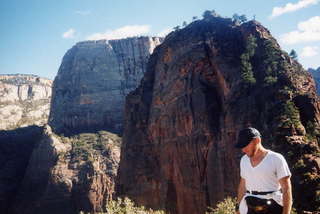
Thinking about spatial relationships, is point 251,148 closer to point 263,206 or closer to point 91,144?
point 263,206

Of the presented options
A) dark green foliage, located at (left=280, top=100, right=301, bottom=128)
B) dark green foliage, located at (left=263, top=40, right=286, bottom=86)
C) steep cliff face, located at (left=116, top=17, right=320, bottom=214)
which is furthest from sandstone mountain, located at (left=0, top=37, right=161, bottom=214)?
dark green foliage, located at (left=280, top=100, right=301, bottom=128)

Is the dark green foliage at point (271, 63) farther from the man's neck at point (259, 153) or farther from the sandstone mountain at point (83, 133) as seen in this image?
the sandstone mountain at point (83, 133)

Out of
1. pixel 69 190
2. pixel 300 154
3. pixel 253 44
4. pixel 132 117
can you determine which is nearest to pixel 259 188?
pixel 300 154

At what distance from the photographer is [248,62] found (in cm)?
4188

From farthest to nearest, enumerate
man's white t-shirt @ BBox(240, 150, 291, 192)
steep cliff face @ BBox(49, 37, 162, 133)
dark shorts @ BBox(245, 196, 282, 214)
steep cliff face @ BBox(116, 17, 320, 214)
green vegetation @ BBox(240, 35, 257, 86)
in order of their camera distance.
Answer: steep cliff face @ BBox(49, 37, 162, 133), green vegetation @ BBox(240, 35, 257, 86), steep cliff face @ BBox(116, 17, 320, 214), dark shorts @ BBox(245, 196, 282, 214), man's white t-shirt @ BBox(240, 150, 291, 192)

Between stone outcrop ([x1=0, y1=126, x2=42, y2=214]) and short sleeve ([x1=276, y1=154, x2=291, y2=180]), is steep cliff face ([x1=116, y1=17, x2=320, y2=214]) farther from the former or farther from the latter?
stone outcrop ([x1=0, y1=126, x2=42, y2=214])

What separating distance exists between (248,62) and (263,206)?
118 ft

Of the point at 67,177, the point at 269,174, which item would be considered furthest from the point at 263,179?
the point at 67,177

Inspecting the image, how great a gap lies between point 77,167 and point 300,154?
243 feet

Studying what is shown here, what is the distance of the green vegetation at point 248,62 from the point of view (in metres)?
38.4

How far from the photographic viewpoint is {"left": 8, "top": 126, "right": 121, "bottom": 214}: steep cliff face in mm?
89250

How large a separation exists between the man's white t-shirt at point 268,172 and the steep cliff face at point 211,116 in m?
21.1

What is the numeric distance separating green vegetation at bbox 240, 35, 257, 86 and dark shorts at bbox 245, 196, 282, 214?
31.7m

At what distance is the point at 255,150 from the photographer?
761cm
